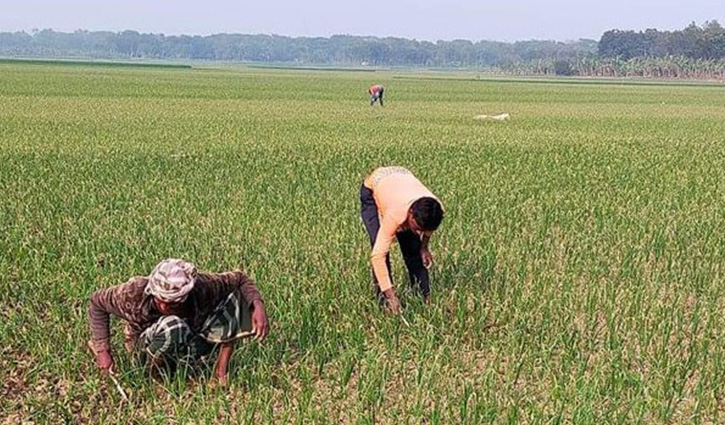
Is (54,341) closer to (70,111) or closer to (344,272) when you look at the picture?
(344,272)

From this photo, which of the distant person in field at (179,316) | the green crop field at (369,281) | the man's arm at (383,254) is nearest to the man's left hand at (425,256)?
the green crop field at (369,281)

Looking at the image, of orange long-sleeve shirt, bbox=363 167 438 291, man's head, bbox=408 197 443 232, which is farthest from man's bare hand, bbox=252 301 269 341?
man's head, bbox=408 197 443 232

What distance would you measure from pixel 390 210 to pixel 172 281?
1448 mm

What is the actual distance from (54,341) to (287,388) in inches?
55.7

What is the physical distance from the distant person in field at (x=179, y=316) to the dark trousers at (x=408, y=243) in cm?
123

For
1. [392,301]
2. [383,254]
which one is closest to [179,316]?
[383,254]

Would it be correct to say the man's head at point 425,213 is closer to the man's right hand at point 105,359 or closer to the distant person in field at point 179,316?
the distant person in field at point 179,316

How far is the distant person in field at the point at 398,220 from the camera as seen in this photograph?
170 inches

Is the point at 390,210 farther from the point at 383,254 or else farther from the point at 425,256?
the point at 425,256

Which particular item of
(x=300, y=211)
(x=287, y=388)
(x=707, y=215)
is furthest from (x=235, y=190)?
(x=287, y=388)

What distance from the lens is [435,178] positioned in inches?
425

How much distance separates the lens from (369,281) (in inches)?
225

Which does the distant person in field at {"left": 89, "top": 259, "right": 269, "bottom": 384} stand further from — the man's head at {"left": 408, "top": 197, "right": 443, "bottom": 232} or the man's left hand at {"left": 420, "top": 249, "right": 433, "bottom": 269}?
the man's left hand at {"left": 420, "top": 249, "right": 433, "bottom": 269}

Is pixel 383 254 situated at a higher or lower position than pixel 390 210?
lower
